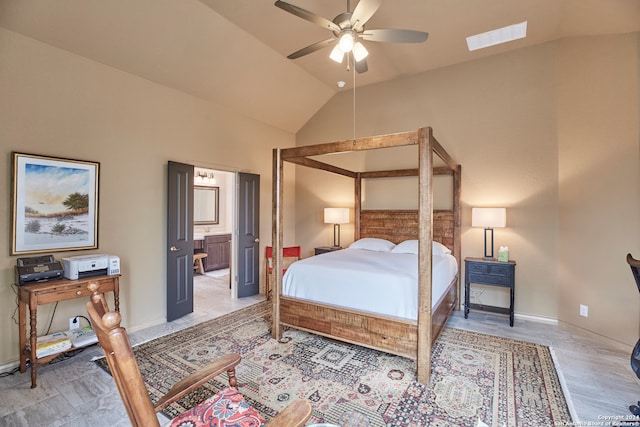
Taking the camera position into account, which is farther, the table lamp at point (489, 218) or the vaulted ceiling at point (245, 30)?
the table lamp at point (489, 218)

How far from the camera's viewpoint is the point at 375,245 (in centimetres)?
454

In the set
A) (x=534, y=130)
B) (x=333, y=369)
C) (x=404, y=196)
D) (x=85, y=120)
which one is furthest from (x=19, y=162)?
(x=534, y=130)

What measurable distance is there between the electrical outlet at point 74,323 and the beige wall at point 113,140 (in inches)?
2.3

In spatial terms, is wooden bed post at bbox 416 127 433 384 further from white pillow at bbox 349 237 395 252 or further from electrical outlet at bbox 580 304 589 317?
electrical outlet at bbox 580 304 589 317

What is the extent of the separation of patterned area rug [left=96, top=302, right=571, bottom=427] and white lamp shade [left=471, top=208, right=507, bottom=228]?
54.7 inches

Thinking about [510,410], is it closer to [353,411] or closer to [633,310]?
[353,411]

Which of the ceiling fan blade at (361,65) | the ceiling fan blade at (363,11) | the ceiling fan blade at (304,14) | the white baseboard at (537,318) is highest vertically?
the ceiling fan blade at (361,65)

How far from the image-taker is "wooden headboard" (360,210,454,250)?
443 centimetres

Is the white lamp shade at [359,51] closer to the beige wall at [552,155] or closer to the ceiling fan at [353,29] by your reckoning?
the ceiling fan at [353,29]

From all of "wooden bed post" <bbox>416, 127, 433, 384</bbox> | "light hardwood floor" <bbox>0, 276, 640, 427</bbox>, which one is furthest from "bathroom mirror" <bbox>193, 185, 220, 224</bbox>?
"wooden bed post" <bbox>416, 127, 433, 384</bbox>

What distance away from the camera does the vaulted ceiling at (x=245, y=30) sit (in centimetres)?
284

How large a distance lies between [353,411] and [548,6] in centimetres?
437

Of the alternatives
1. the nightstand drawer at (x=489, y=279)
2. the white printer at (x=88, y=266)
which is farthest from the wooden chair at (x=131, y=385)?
the nightstand drawer at (x=489, y=279)

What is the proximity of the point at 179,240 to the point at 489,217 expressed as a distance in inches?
164
